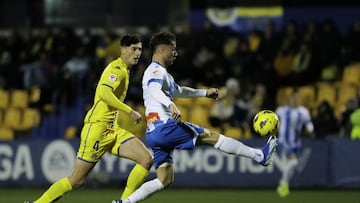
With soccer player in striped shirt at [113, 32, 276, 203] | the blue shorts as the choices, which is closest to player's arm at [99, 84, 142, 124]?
soccer player in striped shirt at [113, 32, 276, 203]

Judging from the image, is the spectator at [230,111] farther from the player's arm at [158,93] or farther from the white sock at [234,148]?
the player's arm at [158,93]

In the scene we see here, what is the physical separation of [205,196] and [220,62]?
5310mm

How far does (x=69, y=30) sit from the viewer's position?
21453 mm

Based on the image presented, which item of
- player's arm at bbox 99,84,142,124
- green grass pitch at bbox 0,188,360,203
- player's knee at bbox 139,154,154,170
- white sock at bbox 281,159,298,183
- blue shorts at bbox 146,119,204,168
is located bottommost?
green grass pitch at bbox 0,188,360,203

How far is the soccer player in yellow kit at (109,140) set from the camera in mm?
10133

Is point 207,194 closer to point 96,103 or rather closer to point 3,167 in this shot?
point 3,167

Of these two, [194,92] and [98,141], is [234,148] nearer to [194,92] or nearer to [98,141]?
[194,92]

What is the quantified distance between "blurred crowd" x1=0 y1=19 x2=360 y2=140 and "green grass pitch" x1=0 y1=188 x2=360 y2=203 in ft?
7.08

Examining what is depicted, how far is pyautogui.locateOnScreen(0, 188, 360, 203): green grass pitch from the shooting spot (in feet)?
45.5

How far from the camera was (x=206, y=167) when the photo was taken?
17312 millimetres

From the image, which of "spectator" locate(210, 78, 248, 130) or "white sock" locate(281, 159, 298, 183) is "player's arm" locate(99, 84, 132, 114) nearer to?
"white sock" locate(281, 159, 298, 183)

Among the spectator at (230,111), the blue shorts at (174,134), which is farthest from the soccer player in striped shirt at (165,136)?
the spectator at (230,111)

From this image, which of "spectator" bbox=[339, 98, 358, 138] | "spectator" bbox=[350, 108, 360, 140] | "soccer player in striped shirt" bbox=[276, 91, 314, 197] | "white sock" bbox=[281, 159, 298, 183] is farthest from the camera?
"spectator" bbox=[339, 98, 358, 138]

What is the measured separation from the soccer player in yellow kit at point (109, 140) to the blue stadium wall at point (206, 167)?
6908mm
